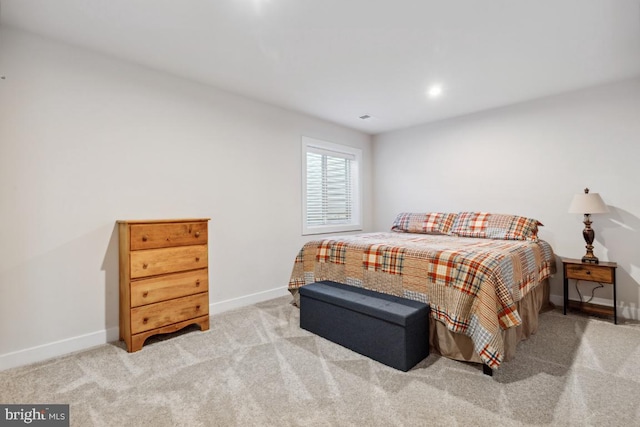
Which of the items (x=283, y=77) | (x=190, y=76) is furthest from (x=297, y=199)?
(x=190, y=76)

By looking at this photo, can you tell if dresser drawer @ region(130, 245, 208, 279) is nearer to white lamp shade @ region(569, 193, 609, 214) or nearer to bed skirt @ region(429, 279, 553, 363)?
bed skirt @ region(429, 279, 553, 363)

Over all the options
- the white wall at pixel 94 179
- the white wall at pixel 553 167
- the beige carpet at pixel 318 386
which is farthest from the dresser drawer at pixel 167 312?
the white wall at pixel 553 167

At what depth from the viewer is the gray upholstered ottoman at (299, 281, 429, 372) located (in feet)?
6.44

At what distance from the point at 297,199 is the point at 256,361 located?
2185 mm

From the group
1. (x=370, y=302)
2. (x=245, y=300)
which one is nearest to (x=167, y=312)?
(x=245, y=300)

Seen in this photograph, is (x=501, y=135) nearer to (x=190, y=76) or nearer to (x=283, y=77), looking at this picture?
(x=283, y=77)

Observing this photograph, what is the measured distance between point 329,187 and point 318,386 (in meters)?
3.03

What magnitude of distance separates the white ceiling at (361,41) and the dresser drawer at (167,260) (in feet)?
5.18

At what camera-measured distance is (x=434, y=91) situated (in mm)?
3254

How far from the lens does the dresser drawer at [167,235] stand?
7.53 ft

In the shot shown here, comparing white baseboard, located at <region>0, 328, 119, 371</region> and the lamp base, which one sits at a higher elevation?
the lamp base

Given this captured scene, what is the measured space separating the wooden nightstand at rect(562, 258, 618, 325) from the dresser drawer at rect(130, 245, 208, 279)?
3427 mm

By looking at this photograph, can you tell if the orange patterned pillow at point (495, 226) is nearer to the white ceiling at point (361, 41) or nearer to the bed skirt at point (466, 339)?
the bed skirt at point (466, 339)

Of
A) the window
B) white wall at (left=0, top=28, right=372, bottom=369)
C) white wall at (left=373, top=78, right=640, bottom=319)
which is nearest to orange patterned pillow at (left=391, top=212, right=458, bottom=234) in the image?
white wall at (left=373, top=78, right=640, bottom=319)
